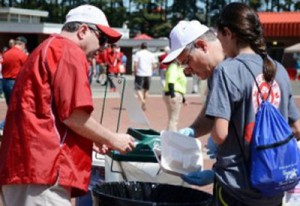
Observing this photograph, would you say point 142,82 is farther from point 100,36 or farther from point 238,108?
point 238,108

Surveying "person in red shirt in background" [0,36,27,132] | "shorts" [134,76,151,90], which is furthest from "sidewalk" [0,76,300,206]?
"person in red shirt in background" [0,36,27,132]

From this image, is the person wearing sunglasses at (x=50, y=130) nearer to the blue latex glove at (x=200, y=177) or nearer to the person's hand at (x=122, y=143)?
the person's hand at (x=122, y=143)

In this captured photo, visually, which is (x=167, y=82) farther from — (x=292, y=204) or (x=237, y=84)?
(x=237, y=84)

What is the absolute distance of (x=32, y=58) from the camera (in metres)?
2.93

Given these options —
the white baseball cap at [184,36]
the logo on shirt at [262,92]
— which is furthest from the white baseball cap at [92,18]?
the logo on shirt at [262,92]

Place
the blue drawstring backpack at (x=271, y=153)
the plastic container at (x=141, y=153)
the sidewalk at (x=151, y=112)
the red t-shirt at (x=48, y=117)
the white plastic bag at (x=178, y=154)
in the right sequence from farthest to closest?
1. the sidewalk at (x=151, y=112)
2. the plastic container at (x=141, y=153)
3. the white plastic bag at (x=178, y=154)
4. the red t-shirt at (x=48, y=117)
5. the blue drawstring backpack at (x=271, y=153)

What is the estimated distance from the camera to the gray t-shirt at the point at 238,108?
270 centimetres

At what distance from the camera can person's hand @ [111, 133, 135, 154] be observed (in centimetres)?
302

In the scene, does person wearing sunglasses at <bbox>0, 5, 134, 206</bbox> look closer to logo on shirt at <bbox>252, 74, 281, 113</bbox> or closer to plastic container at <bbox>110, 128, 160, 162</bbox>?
plastic container at <bbox>110, 128, 160, 162</bbox>

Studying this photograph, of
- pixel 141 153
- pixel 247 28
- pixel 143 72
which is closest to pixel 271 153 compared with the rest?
pixel 247 28

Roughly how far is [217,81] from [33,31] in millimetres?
37131

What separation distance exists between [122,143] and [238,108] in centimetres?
64

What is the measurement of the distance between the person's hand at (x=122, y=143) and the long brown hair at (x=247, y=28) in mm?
722

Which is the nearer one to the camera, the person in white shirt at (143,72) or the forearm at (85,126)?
the forearm at (85,126)
